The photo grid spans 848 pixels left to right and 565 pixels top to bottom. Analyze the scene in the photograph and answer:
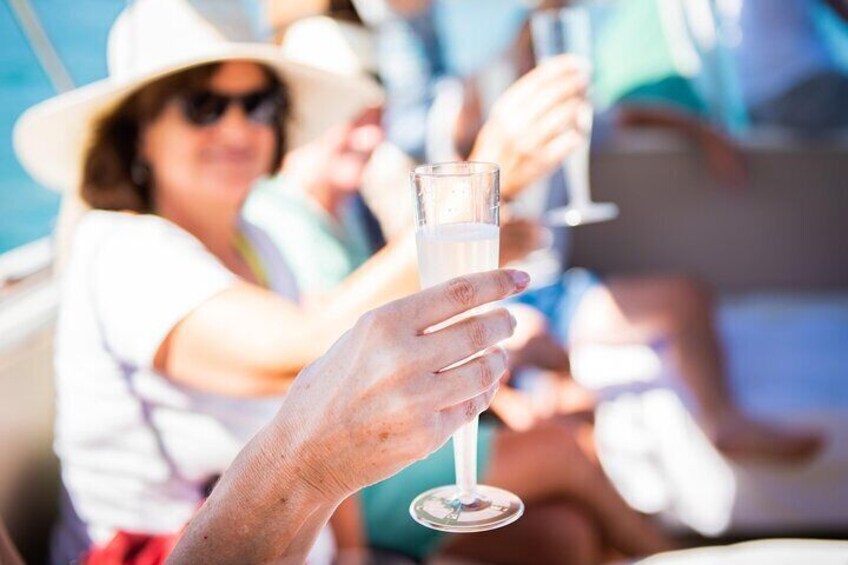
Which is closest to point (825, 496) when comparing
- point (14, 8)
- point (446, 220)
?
point (446, 220)

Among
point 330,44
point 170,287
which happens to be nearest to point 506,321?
point 170,287

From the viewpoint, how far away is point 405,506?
1.83 m

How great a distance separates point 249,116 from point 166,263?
1.50ft

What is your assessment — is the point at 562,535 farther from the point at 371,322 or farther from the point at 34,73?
the point at 34,73

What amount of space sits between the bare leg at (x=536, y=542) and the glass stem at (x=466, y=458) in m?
0.95

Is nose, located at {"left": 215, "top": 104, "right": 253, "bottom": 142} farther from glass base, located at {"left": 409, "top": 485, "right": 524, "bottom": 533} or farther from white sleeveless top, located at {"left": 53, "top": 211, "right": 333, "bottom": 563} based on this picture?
glass base, located at {"left": 409, "top": 485, "right": 524, "bottom": 533}

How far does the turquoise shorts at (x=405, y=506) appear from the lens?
1.79m

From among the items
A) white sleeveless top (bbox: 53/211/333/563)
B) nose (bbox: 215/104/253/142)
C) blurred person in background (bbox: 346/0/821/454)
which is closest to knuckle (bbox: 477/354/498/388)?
white sleeveless top (bbox: 53/211/333/563)

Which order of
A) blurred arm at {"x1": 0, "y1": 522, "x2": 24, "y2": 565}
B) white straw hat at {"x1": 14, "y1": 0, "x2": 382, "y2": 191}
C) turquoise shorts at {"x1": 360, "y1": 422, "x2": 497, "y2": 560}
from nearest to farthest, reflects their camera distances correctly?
blurred arm at {"x1": 0, "y1": 522, "x2": 24, "y2": 565}, white straw hat at {"x1": 14, "y1": 0, "x2": 382, "y2": 191}, turquoise shorts at {"x1": 360, "y1": 422, "x2": 497, "y2": 560}

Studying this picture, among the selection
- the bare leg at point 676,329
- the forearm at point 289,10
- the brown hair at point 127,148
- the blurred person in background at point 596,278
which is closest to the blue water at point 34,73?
the brown hair at point 127,148

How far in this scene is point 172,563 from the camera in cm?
81

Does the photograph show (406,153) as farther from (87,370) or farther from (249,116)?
(87,370)

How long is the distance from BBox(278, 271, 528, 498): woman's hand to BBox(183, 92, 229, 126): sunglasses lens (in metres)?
1.01

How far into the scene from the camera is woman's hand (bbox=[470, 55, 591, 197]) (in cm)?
136
